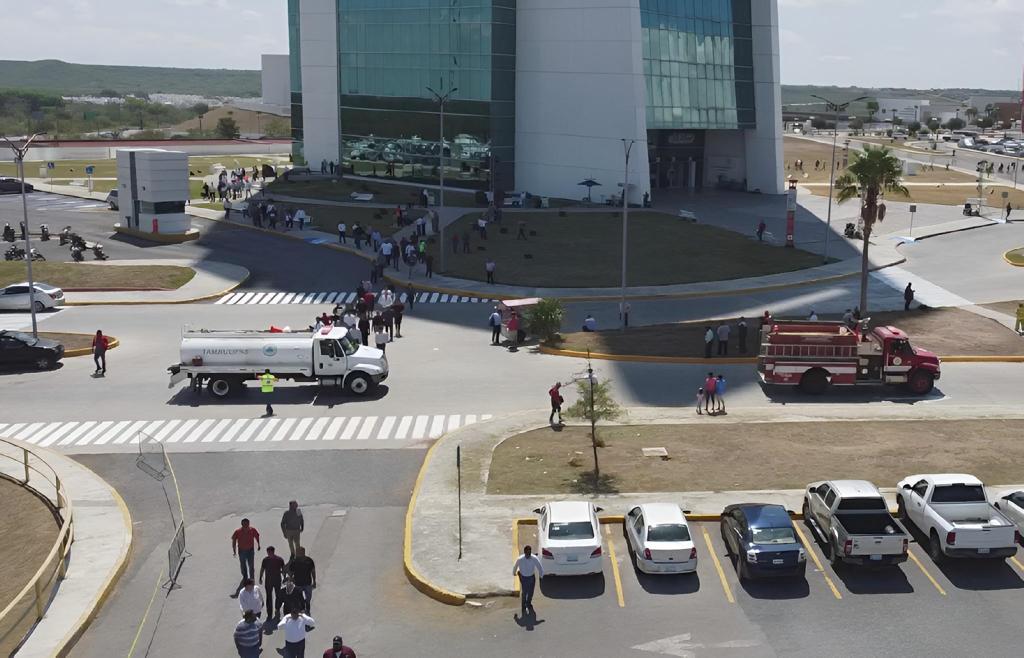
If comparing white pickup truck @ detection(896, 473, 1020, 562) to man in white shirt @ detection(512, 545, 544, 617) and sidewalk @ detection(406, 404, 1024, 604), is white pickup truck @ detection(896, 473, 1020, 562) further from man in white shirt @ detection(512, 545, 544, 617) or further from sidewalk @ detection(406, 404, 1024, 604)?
man in white shirt @ detection(512, 545, 544, 617)

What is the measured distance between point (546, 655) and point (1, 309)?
43.0 meters

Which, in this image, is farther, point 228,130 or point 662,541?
point 228,130

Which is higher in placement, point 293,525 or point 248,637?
point 293,525

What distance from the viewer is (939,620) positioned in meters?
20.7

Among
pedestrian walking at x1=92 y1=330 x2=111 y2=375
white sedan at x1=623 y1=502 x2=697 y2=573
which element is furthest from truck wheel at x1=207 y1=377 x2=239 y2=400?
white sedan at x1=623 y1=502 x2=697 y2=573

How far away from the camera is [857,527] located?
904 inches

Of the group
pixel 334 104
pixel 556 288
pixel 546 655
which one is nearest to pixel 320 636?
pixel 546 655

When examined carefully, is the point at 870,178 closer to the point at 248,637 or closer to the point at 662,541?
the point at 662,541

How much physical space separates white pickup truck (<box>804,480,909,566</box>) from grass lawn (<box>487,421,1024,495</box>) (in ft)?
12.0

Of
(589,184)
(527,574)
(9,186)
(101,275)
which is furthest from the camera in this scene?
(9,186)

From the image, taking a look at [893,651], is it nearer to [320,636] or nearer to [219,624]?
[320,636]

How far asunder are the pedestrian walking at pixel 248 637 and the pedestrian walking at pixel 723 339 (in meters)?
27.6

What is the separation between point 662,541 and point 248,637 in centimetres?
889

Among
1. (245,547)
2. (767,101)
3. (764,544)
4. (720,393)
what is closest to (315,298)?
(720,393)
